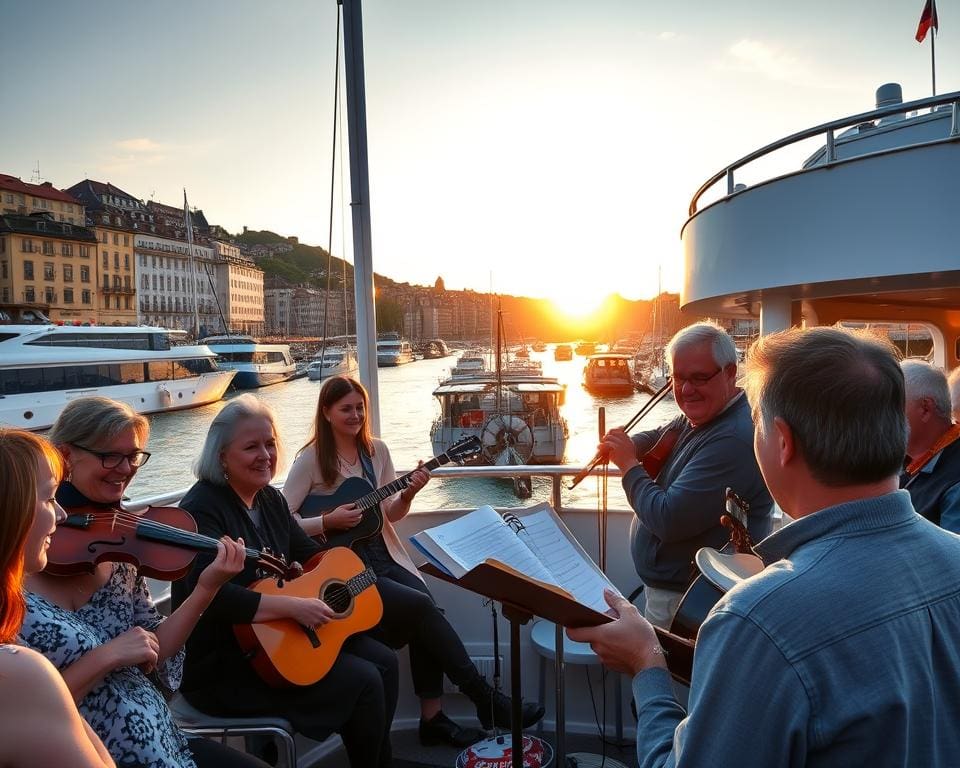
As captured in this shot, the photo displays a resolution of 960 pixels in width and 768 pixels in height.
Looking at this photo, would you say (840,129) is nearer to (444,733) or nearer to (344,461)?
(344,461)

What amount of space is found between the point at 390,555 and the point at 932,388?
2.28 meters

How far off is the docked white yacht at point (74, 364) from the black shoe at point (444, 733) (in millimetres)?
5827

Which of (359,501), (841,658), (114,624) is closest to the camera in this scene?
(841,658)

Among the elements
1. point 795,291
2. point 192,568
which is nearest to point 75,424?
point 192,568

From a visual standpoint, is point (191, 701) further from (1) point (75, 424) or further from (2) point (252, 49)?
(2) point (252, 49)

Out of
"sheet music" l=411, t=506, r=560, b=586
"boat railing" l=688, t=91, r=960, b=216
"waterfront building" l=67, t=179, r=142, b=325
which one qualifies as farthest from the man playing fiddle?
"waterfront building" l=67, t=179, r=142, b=325

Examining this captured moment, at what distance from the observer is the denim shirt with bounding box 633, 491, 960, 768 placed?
0.79m

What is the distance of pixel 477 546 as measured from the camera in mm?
1604

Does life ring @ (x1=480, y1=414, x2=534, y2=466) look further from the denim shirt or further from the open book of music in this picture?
the denim shirt

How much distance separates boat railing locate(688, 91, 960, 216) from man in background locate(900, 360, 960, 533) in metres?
3.24

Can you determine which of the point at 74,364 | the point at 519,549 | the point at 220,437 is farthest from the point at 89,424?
the point at 74,364

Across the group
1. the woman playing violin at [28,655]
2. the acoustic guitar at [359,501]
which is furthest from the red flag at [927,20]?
the woman playing violin at [28,655]

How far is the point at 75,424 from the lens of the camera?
2051mm

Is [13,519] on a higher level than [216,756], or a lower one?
higher
